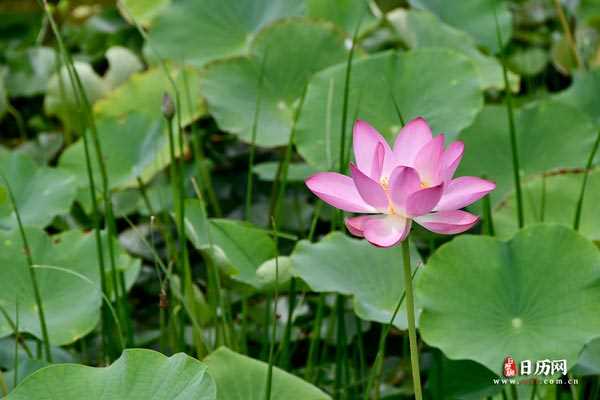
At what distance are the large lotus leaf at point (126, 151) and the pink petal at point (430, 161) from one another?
0.80 meters

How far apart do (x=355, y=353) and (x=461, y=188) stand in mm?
637

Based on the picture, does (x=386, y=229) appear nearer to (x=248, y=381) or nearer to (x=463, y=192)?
(x=463, y=192)

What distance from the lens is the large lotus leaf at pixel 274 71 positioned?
4.77 ft

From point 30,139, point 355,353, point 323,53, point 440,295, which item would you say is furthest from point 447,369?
point 30,139

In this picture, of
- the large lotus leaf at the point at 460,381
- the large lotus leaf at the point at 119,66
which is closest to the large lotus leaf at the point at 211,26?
the large lotus leaf at the point at 119,66

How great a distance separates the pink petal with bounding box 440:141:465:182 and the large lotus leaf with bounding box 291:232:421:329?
340 millimetres

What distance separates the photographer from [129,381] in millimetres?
751

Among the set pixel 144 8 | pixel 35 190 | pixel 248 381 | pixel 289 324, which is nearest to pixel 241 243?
pixel 289 324

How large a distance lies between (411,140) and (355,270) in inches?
13.9

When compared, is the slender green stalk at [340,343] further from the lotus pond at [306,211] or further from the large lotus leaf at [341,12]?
the large lotus leaf at [341,12]

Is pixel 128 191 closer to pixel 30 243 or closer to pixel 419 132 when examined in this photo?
pixel 30 243

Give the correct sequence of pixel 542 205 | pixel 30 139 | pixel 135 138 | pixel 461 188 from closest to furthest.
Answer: pixel 461 188 → pixel 542 205 → pixel 135 138 → pixel 30 139

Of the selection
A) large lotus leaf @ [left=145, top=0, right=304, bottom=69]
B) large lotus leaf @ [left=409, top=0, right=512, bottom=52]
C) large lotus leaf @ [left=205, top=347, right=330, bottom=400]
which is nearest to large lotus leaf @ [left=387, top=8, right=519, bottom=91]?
large lotus leaf @ [left=409, top=0, right=512, bottom=52]

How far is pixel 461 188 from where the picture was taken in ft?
2.10
